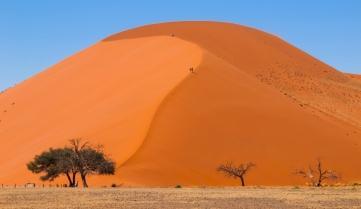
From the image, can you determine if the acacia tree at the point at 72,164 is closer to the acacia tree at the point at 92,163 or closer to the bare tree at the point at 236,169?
the acacia tree at the point at 92,163

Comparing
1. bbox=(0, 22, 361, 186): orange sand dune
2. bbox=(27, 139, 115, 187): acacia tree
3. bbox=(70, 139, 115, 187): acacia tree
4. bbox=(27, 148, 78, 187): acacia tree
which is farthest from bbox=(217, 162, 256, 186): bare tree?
bbox=(27, 148, 78, 187): acacia tree

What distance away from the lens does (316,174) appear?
5709 centimetres

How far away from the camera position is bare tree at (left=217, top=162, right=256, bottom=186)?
178 feet

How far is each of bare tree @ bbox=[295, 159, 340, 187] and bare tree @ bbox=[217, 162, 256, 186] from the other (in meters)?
4.07

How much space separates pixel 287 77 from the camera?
90250 millimetres

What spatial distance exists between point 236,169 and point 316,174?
688 cm

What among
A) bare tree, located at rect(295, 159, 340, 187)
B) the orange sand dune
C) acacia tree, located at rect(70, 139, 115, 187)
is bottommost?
bare tree, located at rect(295, 159, 340, 187)

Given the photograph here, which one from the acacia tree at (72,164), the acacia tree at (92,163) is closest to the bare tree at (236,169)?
the acacia tree at (72,164)

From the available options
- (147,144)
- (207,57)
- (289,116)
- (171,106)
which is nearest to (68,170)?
(147,144)

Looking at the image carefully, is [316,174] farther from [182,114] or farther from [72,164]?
[72,164]

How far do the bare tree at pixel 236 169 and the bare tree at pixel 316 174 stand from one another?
13.4ft

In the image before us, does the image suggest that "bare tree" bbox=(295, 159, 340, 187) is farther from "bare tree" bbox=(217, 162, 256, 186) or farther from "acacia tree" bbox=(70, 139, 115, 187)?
"acacia tree" bbox=(70, 139, 115, 187)

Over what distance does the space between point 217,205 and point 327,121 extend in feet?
142

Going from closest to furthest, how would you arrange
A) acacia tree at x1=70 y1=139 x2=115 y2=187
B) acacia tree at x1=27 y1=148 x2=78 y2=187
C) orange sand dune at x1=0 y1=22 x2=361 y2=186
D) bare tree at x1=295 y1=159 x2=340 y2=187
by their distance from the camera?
1. acacia tree at x1=70 y1=139 x2=115 y2=187
2. acacia tree at x1=27 y1=148 x2=78 y2=187
3. bare tree at x1=295 y1=159 x2=340 y2=187
4. orange sand dune at x1=0 y1=22 x2=361 y2=186
